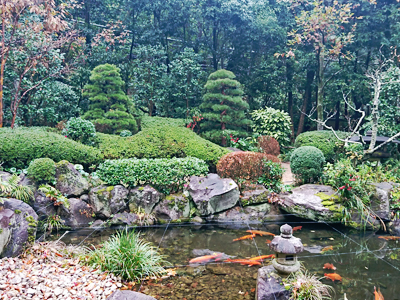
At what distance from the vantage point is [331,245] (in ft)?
16.1

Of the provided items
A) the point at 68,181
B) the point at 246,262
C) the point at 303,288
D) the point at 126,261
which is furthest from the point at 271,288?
the point at 68,181

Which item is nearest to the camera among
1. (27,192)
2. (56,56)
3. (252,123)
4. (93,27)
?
(27,192)

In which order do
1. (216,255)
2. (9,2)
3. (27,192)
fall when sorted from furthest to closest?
(9,2), (27,192), (216,255)

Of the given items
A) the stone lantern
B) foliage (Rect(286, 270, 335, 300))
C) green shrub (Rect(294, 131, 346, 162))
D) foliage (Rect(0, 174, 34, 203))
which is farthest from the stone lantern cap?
green shrub (Rect(294, 131, 346, 162))

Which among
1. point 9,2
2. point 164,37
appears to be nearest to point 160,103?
point 164,37

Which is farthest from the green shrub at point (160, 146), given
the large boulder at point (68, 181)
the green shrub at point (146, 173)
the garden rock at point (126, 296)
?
the garden rock at point (126, 296)

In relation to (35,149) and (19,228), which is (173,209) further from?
(35,149)

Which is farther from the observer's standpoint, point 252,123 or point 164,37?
point 164,37

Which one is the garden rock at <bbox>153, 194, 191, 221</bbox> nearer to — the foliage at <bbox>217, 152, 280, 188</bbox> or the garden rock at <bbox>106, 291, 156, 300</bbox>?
the foliage at <bbox>217, 152, 280, 188</bbox>

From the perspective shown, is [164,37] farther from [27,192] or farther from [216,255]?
[216,255]

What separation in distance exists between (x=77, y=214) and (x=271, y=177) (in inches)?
176

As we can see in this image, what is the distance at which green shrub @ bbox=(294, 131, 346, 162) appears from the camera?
29.2ft

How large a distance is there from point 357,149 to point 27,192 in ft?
27.3

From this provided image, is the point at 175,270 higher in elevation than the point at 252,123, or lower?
lower
